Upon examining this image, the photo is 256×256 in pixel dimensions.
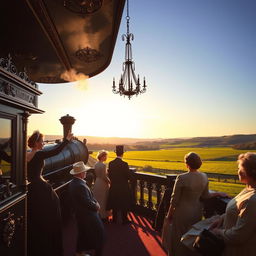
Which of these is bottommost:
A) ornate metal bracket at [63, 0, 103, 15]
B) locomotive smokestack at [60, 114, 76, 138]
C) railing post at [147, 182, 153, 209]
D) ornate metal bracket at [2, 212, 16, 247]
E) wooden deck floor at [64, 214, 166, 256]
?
wooden deck floor at [64, 214, 166, 256]

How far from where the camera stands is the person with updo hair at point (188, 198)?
3270 millimetres

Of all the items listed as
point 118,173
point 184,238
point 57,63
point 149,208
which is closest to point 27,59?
point 57,63

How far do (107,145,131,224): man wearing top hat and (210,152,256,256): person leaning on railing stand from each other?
367 centimetres

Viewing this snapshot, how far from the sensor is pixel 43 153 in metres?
3.68

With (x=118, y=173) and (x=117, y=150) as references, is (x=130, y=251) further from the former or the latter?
(x=117, y=150)

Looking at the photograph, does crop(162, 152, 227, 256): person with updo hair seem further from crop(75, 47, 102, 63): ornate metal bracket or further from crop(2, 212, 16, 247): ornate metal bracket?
crop(75, 47, 102, 63): ornate metal bracket

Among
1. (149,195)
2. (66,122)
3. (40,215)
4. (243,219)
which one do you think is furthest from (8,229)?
(66,122)

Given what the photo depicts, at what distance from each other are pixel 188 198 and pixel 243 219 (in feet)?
4.50

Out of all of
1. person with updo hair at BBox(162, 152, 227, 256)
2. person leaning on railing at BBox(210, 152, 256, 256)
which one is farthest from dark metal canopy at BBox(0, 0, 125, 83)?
person with updo hair at BBox(162, 152, 227, 256)

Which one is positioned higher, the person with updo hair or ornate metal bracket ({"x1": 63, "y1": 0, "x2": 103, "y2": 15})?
ornate metal bracket ({"x1": 63, "y1": 0, "x2": 103, "y2": 15})

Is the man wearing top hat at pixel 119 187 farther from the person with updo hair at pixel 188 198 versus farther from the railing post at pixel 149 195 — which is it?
the person with updo hair at pixel 188 198

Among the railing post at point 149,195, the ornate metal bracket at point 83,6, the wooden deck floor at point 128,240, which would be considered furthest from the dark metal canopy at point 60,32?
the wooden deck floor at point 128,240

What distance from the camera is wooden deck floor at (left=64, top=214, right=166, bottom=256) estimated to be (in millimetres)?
4277

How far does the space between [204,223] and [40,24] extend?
133 inches
